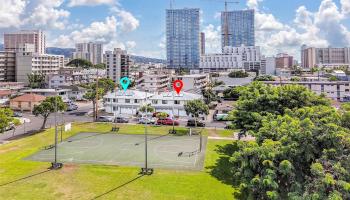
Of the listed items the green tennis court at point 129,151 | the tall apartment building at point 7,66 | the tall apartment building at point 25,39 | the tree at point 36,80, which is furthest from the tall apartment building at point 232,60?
the green tennis court at point 129,151

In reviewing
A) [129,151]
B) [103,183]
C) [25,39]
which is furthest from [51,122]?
[25,39]

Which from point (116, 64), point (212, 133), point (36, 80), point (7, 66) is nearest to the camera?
point (212, 133)

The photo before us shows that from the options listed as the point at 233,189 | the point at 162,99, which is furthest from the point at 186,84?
the point at 233,189

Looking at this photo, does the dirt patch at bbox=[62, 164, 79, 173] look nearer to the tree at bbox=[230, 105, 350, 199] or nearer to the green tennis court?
the green tennis court

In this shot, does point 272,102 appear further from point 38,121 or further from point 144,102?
point 38,121

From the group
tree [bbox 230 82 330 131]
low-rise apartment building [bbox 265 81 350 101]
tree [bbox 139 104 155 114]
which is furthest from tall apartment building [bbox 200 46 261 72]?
tree [bbox 230 82 330 131]

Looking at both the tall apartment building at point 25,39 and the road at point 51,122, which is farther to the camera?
the tall apartment building at point 25,39

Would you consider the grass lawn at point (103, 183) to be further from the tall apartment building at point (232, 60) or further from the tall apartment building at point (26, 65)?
the tall apartment building at point (232, 60)
